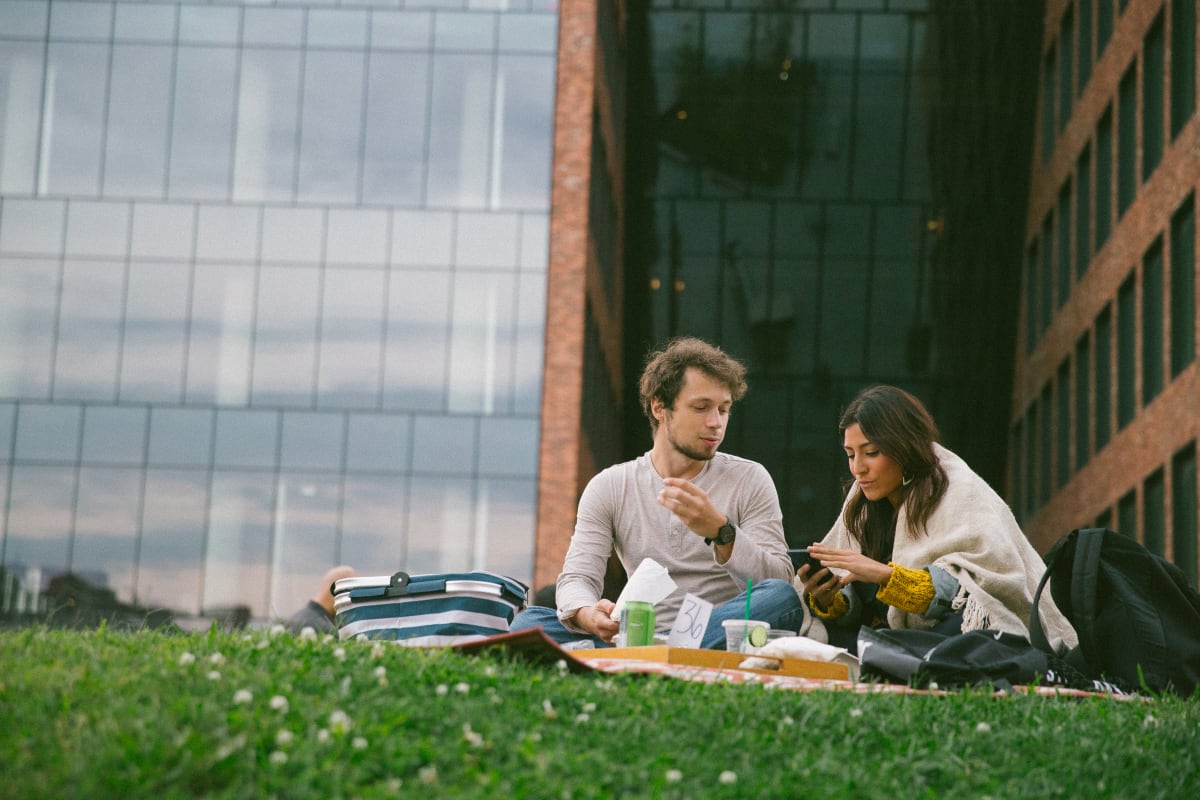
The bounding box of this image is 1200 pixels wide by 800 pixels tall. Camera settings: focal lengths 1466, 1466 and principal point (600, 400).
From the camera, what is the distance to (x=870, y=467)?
274 inches

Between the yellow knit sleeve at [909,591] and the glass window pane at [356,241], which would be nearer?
the yellow knit sleeve at [909,591]

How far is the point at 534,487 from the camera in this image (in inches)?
988

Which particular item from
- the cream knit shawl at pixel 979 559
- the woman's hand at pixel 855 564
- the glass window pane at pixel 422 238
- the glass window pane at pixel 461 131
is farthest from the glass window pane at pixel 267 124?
the woman's hand at pixel 855 564

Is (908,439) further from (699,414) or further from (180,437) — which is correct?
(180,437)

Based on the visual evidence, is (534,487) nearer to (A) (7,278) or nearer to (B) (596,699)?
(A) (7,278)

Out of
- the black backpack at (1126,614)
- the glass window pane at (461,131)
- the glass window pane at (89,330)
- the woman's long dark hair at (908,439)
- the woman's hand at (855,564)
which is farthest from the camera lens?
the glass window pane at (461,131)

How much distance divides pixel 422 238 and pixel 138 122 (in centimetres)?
555

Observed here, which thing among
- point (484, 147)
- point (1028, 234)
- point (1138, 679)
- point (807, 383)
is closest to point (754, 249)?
point (807, 383)

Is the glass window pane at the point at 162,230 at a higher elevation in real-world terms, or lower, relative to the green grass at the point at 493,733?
higher

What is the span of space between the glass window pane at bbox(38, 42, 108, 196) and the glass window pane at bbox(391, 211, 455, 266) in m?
5.46

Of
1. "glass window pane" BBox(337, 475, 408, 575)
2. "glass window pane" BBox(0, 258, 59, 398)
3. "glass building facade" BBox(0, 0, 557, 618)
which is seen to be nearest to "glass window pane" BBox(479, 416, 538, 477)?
"glass building facade" BBox(0, 0, 557, 618)

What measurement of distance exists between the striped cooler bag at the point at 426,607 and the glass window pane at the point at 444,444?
1818cm

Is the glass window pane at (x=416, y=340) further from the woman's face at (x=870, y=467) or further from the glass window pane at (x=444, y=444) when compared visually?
the woman's face at (x=870, y=467)

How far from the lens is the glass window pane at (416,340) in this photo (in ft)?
83.5
